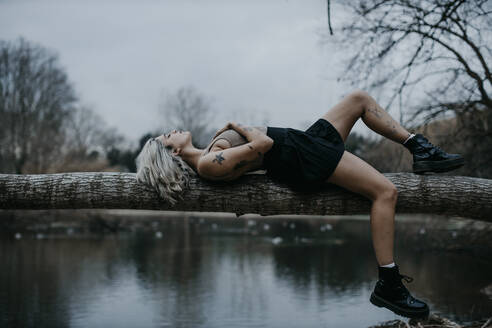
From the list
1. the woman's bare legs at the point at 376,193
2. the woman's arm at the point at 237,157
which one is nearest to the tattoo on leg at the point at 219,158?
the woman's arm at the point at 237,157

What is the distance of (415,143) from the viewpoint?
3.41m

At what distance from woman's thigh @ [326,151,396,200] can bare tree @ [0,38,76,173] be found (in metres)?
21.7

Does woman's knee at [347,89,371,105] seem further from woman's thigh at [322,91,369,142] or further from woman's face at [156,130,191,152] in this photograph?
woman's face at [156,130,191,152]

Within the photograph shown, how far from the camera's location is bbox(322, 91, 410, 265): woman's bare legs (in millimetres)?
3096

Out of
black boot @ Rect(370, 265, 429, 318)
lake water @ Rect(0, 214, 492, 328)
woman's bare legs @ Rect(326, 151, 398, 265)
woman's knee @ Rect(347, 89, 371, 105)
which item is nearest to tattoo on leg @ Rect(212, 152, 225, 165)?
woman's bare legs @ Rect(326, 151, 398, 265)

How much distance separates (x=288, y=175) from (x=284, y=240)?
40.0 ft

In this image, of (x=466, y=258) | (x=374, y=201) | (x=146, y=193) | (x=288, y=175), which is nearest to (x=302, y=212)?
(x=288, y=175)

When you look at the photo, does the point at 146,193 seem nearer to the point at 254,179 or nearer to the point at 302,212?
the point at 254,179

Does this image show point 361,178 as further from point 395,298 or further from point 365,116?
point 395,298

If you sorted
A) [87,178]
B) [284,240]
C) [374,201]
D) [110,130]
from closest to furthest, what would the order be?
[374,201] < [87,178] < [284,240] < [110,130]

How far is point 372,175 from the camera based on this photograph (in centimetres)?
317

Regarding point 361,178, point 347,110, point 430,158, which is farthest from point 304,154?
point 430,158

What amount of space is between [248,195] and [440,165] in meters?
1.47

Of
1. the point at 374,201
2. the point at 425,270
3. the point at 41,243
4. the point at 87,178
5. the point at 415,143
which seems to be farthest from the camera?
the point at 41,243
